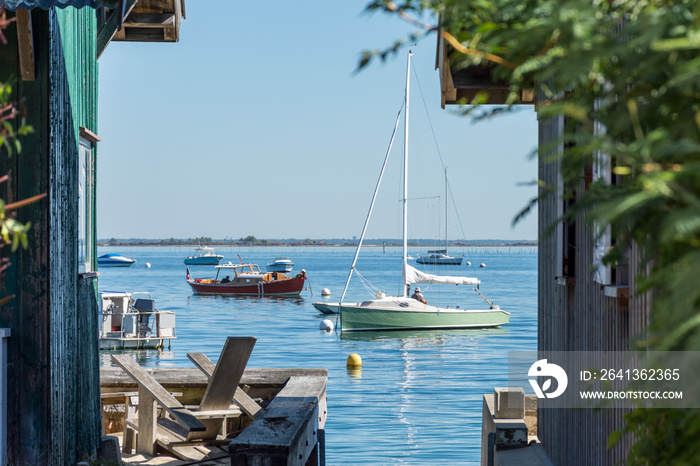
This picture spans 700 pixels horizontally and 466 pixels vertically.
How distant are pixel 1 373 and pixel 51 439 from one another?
1.93 ft

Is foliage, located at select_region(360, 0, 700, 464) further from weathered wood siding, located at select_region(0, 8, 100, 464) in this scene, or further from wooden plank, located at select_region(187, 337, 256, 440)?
wooden plank, located at select_region(187, 337, 256, 440)

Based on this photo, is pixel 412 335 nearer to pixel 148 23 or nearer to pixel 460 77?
pixel 148 23

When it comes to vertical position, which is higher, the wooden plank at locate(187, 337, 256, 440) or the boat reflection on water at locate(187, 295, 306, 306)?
the wooden plank at locate(187, 337, 256, 440)

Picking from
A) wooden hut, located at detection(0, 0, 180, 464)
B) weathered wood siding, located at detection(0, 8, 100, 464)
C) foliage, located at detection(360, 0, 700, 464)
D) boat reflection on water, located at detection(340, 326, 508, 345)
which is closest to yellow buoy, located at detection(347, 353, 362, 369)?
boat reflection on water, located at detection(340, 326, 508, 345)

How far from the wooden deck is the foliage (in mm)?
3273

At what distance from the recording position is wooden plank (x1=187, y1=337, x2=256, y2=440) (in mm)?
6809

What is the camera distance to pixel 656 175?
120 cm

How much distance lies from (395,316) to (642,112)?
3389 cm

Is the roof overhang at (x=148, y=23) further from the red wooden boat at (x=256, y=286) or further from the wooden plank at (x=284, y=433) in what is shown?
the red wooden boat at (x=256, y=286)

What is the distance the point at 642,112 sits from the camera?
146 centimetres

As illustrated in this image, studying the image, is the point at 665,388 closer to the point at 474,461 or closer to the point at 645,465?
the point at 645,465

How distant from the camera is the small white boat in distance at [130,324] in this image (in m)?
27.1

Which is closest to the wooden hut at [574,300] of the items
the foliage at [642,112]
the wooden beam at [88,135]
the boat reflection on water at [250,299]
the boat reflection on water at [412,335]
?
the foliage at [642,112]

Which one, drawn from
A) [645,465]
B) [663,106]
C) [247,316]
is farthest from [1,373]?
[247,316]
